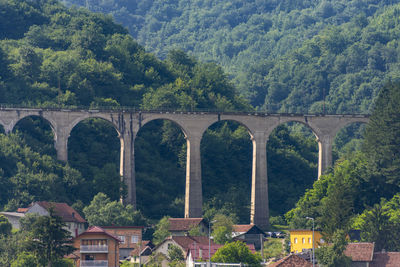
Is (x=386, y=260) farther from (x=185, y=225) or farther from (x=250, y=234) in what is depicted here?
(x=185, y=225)

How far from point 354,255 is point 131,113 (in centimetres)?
5550

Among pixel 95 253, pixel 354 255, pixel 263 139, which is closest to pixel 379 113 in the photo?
pixel 263 139

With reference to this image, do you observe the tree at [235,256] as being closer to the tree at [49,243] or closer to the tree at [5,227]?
the tree at [49,243]

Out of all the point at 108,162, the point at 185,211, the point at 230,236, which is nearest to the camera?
the point at 230,236

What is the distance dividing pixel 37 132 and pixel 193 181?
24711mm

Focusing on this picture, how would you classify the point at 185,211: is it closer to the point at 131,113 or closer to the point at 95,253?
the point at 131,113

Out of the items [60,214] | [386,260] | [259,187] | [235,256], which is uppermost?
[259,187]

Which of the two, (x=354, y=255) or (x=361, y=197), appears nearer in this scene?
(x=354, y=255)

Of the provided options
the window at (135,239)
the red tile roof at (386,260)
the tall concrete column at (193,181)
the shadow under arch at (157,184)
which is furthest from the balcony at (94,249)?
the shadow under arch at (157,184)

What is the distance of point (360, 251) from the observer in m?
135

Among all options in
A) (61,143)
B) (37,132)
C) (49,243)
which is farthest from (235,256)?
(37,132)

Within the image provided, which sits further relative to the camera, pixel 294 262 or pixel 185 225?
pixel 185 225

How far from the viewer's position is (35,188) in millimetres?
166625

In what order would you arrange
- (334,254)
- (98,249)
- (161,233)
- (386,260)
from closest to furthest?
(386,260) < (98,249) < (334,254) < (161,233)
